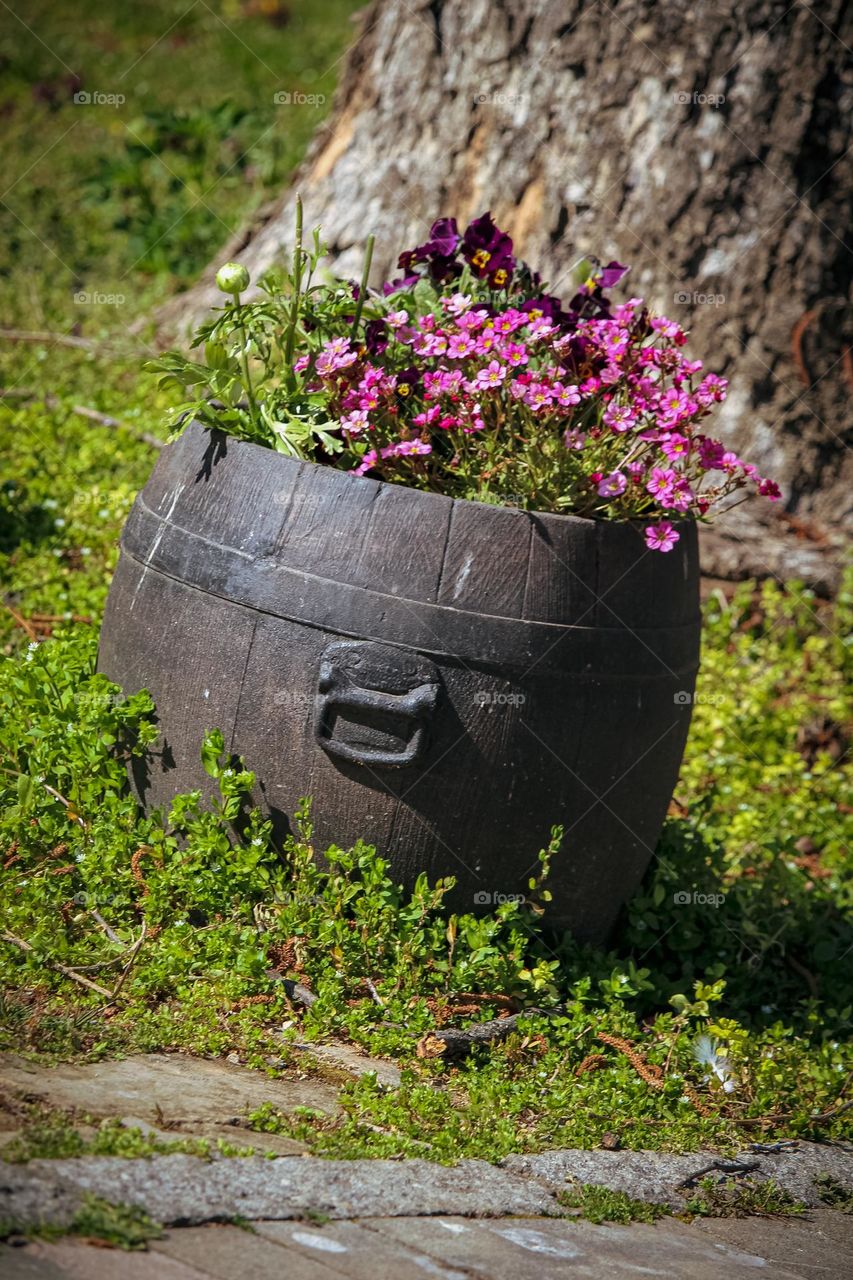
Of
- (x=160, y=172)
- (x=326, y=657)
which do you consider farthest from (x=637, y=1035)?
(x=160, y=172)

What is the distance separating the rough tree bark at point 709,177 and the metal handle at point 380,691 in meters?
2.88

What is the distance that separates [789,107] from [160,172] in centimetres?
432

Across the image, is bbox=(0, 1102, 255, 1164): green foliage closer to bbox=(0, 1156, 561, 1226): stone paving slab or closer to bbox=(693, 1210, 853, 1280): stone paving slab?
bbox=(0, 1156, 561, 1226): stone paving slab

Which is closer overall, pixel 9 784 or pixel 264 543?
pixel 264 543

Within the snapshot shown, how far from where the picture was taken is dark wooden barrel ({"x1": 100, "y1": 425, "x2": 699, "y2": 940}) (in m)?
2.51

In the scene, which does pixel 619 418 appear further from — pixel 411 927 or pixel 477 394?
pixel 411 927

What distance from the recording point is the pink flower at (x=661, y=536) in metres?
2.66

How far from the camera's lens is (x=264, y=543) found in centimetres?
256

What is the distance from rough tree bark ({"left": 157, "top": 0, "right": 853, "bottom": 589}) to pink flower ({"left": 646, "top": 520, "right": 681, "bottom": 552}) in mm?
2485

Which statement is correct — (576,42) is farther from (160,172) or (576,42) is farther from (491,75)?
(160,172)

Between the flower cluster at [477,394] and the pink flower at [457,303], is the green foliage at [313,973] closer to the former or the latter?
the flower cluster at [477,394]

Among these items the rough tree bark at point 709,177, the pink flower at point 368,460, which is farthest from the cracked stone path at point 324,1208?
the rough tree bark at point 709,177

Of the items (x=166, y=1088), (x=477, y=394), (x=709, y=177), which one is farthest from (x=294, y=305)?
(x=709, y=177)

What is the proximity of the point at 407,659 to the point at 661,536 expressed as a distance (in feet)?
2.14
